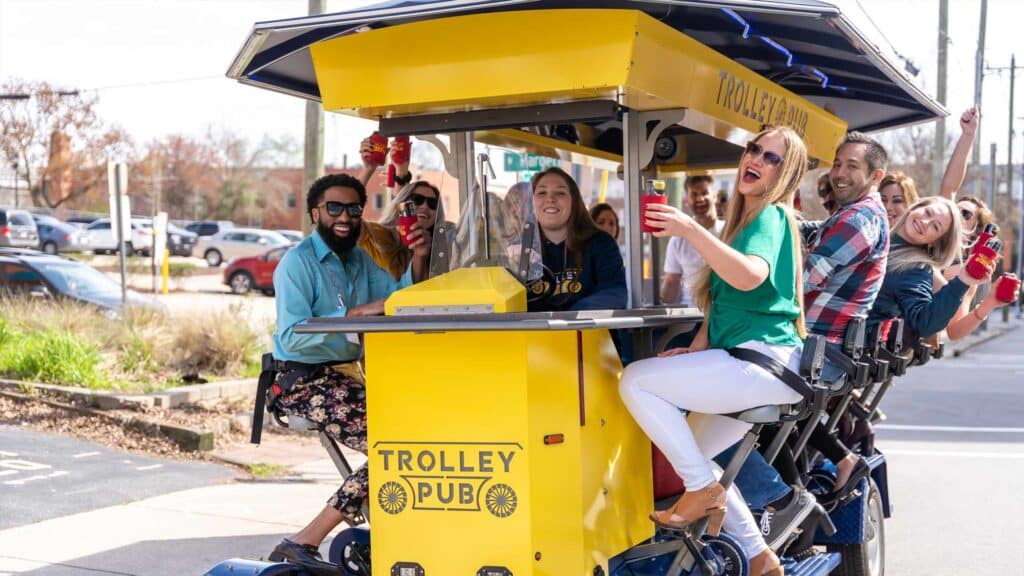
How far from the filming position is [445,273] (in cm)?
454

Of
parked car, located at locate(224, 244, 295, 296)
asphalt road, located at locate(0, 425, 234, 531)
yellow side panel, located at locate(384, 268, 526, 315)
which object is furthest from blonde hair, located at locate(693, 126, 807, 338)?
parked car, located at locate(224, 244, 295, 296)

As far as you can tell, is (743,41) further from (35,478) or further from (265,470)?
(35,478)

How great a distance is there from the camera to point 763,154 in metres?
4.40

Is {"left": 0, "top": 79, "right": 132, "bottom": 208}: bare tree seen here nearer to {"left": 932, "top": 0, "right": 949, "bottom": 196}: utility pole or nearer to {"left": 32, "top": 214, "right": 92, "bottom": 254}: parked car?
{"left": 32, "top": 214, "right": 92, "bottom": 254}: parked car

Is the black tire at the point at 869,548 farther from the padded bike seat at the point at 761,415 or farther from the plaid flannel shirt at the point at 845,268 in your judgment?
the padded bike seat at the point at 761,415

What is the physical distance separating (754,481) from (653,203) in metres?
1.63

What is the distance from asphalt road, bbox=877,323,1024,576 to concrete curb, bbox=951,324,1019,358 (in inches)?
238

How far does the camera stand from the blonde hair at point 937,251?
19.4 feet

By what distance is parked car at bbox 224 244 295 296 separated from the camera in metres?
32.2

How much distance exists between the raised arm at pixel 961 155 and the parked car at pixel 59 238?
39323 millimetres

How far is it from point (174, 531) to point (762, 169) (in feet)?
14.4

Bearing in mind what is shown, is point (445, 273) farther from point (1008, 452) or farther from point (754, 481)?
point (1008, 452)

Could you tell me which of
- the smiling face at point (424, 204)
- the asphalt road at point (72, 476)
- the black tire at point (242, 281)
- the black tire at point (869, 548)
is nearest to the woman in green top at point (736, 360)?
the black tire at point (869, 548)

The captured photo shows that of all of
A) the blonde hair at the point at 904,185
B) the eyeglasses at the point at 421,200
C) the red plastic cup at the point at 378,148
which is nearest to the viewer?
the red plastic cup at the point at 378,148
